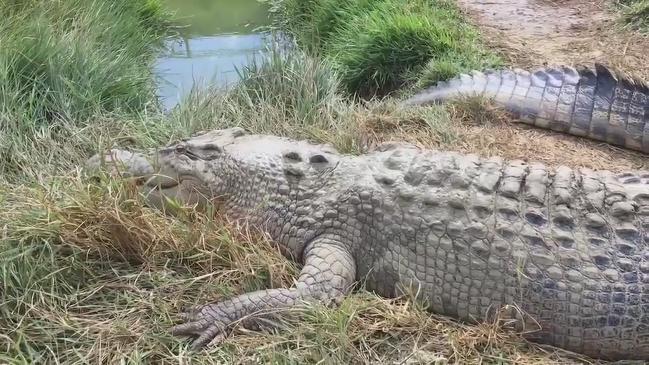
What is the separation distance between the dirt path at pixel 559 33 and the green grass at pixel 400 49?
0.27 meters

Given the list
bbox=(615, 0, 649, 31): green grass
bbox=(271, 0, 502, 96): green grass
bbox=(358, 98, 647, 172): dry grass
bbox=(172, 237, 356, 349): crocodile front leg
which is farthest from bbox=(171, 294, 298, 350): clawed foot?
bbox=(615, 0, 649, 31): green grass

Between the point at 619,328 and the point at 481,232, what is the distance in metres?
0.61

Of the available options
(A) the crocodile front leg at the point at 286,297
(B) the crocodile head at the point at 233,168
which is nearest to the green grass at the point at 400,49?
A: (B) the crocodile head at the point at 233,168

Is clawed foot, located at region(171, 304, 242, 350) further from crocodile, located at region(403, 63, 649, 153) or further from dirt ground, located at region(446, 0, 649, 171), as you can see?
crocodile, located at region(403, 63, 649, 153)

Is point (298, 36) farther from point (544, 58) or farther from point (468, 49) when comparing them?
point (544, 58)

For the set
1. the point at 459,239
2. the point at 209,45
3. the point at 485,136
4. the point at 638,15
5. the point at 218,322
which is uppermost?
the point at 638,15

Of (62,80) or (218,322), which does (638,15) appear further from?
(218,322)

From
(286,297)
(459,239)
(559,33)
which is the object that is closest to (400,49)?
(559,33)

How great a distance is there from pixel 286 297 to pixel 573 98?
2.41m

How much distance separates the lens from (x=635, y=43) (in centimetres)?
551

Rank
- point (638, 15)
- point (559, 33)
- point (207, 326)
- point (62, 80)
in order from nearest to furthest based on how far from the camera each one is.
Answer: point (207, 326), point (62, 80), point (638, 15), point (559, 33)

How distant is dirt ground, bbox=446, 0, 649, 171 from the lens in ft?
14.0

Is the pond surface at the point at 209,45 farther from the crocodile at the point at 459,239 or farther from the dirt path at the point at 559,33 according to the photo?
the crocodile at the point at 459,239

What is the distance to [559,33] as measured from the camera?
19.5 feet
